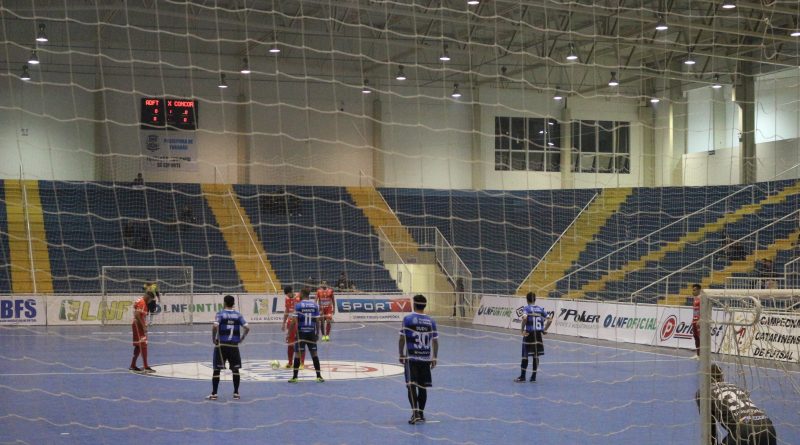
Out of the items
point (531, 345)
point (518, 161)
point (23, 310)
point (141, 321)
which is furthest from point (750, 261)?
point (23, 310)

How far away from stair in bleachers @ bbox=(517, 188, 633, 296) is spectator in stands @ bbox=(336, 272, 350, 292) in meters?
5.05

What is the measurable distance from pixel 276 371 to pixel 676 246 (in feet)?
39.9

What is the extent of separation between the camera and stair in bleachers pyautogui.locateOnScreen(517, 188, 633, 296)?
83.9 ft

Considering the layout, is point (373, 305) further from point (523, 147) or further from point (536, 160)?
point (536, 160)

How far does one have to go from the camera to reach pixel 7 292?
85.3 ft

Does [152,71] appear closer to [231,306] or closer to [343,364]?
[343,364]

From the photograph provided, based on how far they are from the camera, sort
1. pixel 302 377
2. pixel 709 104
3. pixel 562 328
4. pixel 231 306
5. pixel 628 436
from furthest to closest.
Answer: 1. pixel 709 104
2. pixel 562 328
3. pixel 302 377
4. pixel 231 306
5. pixel 628 436

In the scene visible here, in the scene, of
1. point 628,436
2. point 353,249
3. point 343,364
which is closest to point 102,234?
point 353,249

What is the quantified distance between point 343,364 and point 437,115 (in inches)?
688

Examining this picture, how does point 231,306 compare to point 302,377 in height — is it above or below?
above

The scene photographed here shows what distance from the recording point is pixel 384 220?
1112 inches

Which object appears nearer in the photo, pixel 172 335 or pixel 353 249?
pixel 172 335

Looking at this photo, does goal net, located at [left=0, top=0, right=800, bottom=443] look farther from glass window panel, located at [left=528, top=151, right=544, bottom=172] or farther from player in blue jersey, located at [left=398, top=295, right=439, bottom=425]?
player in blue jersey, located at [left=398, top=295, right=439, bottom=425]

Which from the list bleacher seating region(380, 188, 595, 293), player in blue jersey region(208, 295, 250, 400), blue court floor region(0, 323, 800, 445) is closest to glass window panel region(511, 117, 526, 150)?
bleacher seating region(380, 188, 595, 293)
